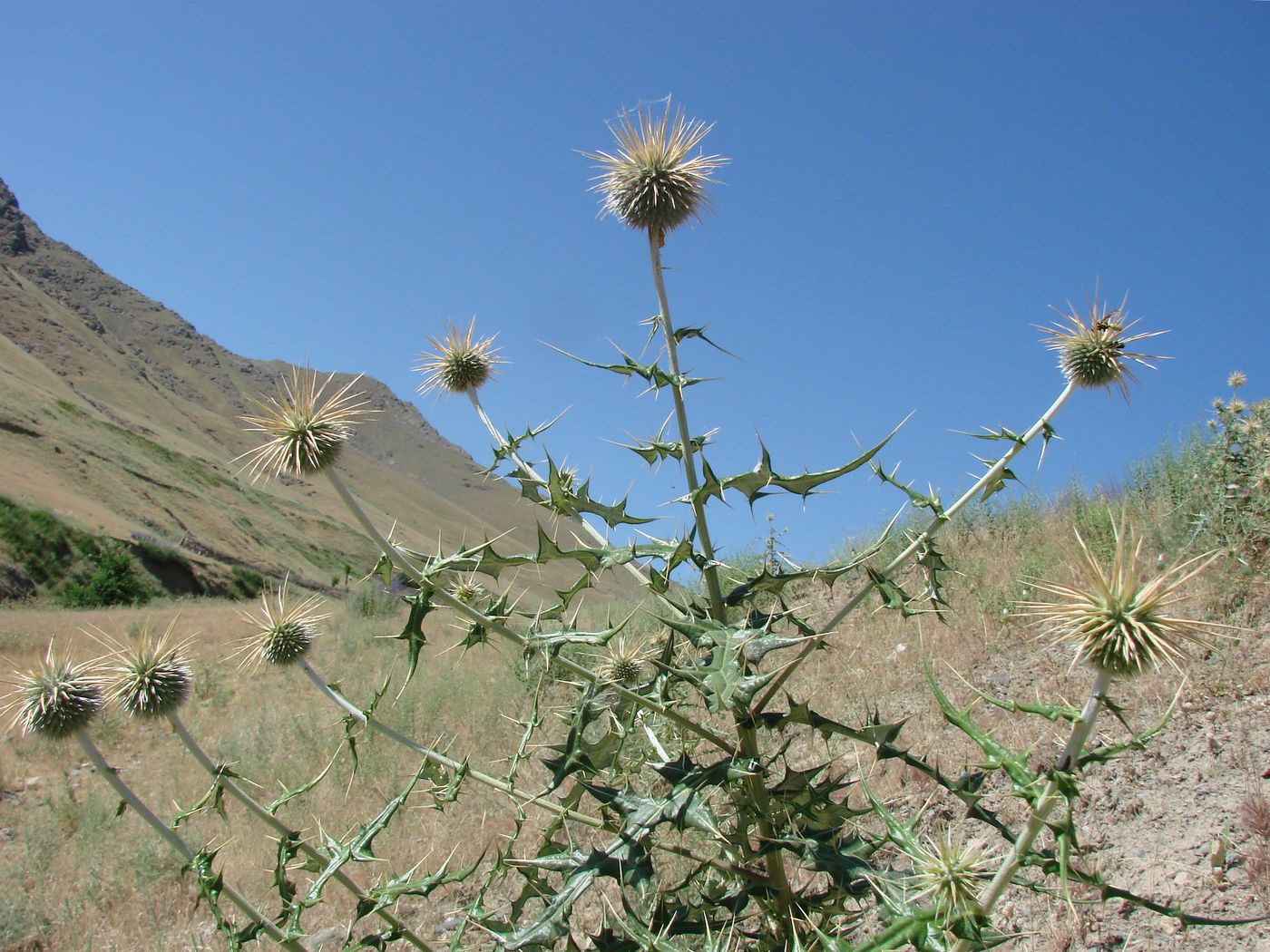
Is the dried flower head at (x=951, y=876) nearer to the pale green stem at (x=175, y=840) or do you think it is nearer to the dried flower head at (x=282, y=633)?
the pale green stem at (x=175, y=840)

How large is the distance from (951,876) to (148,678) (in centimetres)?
353

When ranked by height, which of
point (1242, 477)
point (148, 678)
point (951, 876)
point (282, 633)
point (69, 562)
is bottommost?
point (69, 562)

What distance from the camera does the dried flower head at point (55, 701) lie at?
3594 millimetres

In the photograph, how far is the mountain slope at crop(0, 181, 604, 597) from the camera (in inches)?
1508

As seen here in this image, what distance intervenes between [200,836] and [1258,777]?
329 inches

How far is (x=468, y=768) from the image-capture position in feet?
9.05

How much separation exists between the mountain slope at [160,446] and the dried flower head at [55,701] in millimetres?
1593

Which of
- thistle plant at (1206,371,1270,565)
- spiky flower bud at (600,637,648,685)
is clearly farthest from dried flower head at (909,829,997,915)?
thistle plant at (1206,371,1270,565)

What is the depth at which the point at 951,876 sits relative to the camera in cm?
202

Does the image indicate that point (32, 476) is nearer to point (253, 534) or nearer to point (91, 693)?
point (253, 534)

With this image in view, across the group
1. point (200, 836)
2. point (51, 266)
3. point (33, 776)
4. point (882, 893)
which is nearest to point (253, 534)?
point (33, 776)

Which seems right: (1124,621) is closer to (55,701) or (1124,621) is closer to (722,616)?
(722,616)

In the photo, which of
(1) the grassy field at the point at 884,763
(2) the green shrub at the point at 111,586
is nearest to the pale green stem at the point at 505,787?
(1) the grassy field at the point at 884,763

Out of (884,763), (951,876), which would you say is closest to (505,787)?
(951,876)
